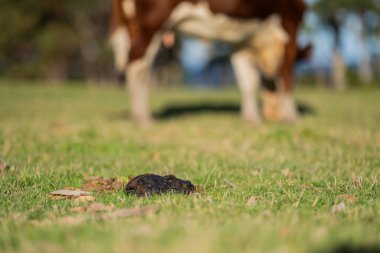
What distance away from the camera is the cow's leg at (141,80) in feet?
29.1

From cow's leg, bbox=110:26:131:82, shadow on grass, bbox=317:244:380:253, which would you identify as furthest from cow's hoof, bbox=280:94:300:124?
shadow on grass, bbox=317:244:380:253

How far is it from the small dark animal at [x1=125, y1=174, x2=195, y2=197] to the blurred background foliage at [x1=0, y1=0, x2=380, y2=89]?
34.9 m

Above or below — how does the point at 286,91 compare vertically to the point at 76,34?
below

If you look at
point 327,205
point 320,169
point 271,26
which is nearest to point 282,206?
point 327,205

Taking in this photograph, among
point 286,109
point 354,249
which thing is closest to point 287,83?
point 286,109

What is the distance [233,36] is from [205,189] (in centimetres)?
626

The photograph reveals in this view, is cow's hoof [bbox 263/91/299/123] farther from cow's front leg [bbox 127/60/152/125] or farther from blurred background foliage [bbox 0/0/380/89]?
blurred background foliage [bbox 0/0/380/89]

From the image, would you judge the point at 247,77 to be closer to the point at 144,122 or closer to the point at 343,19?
the point at 144,122

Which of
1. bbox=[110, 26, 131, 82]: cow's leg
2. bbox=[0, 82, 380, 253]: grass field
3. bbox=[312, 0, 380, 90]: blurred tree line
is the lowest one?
bbox=[0, 82, 380, 253]: grass field

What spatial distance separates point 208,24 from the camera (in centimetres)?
907

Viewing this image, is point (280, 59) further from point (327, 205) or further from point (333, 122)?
point (327, 205)

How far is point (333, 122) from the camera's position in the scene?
10.2 metres

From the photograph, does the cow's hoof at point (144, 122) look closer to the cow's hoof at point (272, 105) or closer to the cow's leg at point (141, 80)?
the cow's leg at point (141, 80)

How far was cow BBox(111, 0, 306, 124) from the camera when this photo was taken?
8719 millimetres
